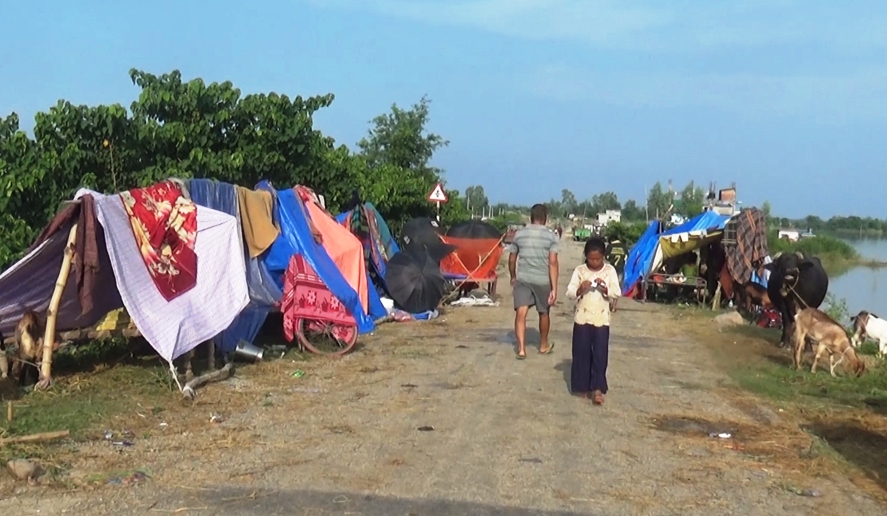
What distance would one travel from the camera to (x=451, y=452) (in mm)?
7059

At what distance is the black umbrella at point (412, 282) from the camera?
1608 centimetres

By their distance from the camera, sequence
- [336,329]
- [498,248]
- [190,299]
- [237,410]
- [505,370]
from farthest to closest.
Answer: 1. [498,248]
2. [336,329]
3. [505,370]
4. [190,299]
5. [237,410]

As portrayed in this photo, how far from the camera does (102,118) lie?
1259 cm

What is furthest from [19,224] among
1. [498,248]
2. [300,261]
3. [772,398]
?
[498,248]

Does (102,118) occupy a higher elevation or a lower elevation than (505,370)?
higher

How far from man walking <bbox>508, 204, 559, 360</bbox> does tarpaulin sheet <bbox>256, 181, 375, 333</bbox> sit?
2.27 meters

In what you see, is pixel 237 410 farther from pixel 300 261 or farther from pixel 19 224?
pixel 19 224

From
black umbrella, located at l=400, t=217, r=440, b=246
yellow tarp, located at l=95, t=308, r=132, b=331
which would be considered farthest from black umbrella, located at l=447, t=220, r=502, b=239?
yellow tarp, located at l=95, t=308, r=132, b=331

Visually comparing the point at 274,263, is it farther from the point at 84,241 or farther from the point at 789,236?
the point at 789,236

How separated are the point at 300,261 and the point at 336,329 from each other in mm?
1014

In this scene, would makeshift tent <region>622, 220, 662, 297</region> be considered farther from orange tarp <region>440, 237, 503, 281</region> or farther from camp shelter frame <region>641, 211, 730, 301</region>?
orange tarp <region>440, 237, 503, 281</region>

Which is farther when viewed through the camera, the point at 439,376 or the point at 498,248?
the point at 498,248

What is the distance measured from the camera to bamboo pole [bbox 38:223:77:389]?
8.58 metres

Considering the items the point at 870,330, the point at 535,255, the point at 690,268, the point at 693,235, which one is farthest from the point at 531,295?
the point at 690,268
